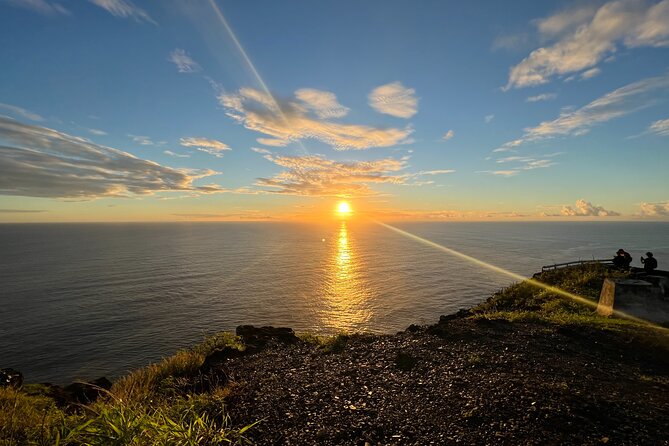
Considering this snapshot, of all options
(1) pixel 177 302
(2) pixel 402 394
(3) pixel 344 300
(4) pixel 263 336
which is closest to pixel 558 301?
(2) pixel 402 394

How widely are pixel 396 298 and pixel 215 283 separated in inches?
1436

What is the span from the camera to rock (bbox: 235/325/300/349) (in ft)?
73.2

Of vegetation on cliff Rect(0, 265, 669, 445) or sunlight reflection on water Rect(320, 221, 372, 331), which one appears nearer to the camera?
vegetation on cliff Rect(0, 265, 669, 445)

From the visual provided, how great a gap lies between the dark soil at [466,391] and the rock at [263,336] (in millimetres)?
4298

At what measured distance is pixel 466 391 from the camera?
11.1m

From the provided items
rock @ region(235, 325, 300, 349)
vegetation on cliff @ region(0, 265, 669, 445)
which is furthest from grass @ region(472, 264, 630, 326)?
rock @ region(235, 325, 300, 349)

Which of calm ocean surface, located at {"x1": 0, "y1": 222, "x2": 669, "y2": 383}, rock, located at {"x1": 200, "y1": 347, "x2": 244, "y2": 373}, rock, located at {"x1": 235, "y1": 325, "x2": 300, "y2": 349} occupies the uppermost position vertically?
rock, located at {"x1": 200, "y1": 347, "x2": 244, "y2": 373}

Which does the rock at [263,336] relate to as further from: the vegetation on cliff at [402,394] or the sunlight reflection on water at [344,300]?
the sunlight reflection on water at [344,300]

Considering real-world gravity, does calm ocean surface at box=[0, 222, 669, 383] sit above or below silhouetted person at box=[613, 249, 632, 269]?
below

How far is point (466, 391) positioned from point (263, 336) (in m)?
16.5

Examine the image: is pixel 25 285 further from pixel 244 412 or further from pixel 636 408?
pixel 636 408

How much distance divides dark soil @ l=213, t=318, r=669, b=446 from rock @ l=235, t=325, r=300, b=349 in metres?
4.30

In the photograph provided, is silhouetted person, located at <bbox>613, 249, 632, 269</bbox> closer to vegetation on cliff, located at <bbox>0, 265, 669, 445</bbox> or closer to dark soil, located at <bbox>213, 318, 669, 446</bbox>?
vegetation on cliff, located at <bbox>0, 265, 669, 445</bbox>

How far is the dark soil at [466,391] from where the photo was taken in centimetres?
866
